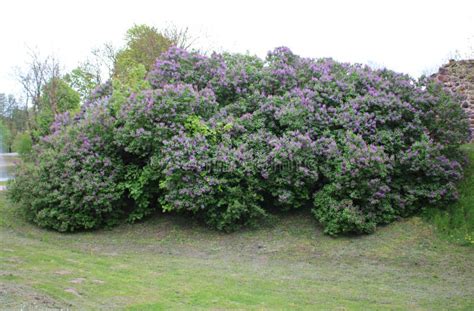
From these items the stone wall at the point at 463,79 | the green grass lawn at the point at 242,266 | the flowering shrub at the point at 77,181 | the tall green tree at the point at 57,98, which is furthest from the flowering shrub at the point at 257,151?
the tall green tree at the point at 57,98

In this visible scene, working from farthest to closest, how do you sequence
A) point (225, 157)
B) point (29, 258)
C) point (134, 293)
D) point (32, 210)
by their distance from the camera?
point (32, 210)
point (225, 157)
point (29, 258)
point (134, 293)

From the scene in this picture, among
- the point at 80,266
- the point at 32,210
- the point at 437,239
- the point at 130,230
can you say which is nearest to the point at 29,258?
the point at 80,266

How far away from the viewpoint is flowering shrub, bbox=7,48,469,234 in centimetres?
1176

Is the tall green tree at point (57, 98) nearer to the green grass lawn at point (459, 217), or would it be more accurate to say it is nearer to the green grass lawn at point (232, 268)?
the green grass lawn at point (232, 268)

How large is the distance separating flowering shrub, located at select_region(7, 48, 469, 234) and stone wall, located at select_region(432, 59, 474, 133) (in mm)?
2340

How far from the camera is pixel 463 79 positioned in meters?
14.9

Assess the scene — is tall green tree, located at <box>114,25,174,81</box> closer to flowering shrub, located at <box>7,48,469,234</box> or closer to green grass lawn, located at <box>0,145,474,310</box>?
flowering shrub, located at <box>7,48,469,234</box>

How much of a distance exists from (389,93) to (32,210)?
10.0 metres

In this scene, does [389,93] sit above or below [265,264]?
above

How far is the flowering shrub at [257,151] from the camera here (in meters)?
11.8

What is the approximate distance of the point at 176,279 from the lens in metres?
8.38

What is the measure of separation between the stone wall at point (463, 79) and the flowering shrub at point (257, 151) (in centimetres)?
234

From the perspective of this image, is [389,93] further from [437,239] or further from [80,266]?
[80,266]

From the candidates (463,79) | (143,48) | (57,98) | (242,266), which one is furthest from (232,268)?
(57,98)
